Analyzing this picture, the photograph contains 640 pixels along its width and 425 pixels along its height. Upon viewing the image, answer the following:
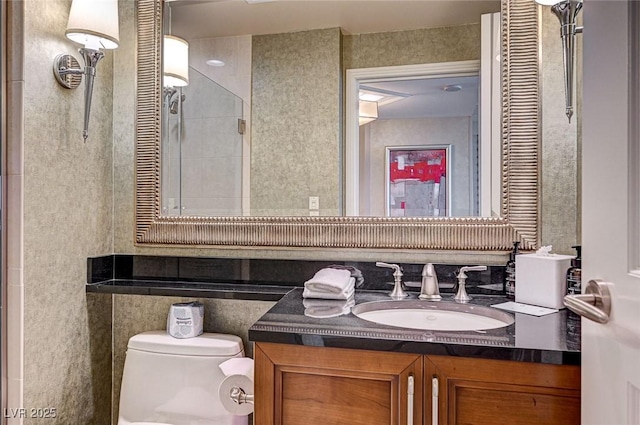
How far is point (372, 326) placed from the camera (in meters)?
1.11

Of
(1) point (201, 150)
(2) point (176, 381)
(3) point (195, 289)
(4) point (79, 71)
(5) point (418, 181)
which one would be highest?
(4) point (79, 71)

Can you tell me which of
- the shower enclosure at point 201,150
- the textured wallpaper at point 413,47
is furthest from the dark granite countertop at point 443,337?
the textured wallpaper at point 413,47

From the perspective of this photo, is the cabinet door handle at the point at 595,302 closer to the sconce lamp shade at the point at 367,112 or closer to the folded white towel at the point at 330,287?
the folded white towel at the point at 330,287

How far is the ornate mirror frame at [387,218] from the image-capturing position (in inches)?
59.4

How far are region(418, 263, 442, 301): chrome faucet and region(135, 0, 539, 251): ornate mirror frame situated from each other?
0.42 feet

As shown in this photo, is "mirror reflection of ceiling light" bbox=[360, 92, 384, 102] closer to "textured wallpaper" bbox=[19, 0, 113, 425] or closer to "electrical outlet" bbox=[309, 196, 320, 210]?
"electrical outlet" bbox=[309, 196, 320, 210]

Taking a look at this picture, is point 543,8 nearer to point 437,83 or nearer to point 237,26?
point 437,83

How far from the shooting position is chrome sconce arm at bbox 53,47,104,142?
1.51 metres

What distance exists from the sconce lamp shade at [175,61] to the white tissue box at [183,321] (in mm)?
884

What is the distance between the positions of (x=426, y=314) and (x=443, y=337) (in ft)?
1.31

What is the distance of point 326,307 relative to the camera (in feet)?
4.33

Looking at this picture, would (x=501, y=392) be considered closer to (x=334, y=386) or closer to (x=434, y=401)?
(x=434, y=401)

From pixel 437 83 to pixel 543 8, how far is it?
41 cm

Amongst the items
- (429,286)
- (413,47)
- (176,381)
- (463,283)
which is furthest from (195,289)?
(413,47)
